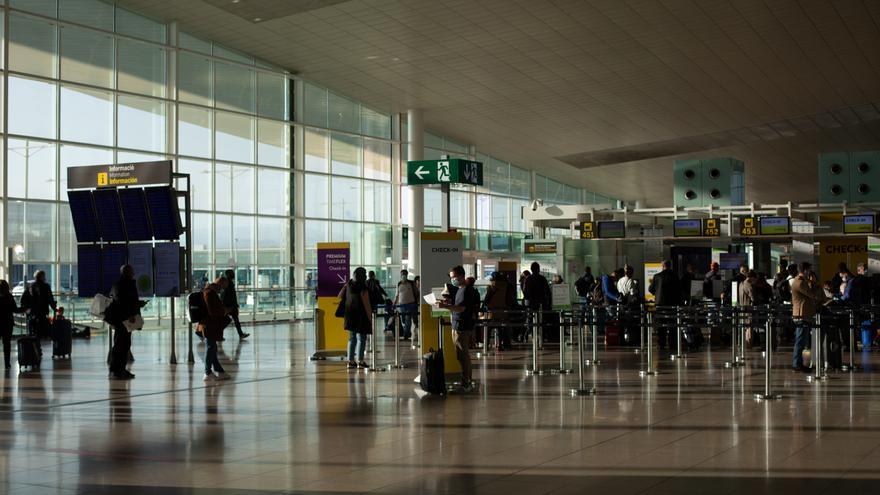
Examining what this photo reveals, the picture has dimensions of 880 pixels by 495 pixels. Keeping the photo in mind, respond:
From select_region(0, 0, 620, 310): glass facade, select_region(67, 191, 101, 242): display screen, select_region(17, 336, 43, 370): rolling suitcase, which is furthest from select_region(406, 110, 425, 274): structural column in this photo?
select_region(17, 336, 43, 370): rolling suitcase

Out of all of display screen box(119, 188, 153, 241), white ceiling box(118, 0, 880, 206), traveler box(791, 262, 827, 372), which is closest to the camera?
traveler box(791, 262, 827, 372)

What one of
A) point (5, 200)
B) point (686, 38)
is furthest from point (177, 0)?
point (686, 38)

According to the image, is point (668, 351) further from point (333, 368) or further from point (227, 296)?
point (227, 296)

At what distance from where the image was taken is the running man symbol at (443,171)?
43.0 ft

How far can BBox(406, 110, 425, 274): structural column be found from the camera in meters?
36.9

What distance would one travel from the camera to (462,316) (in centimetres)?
1261

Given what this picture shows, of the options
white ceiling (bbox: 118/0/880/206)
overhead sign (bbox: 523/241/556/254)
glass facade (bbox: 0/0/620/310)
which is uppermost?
white ceiling (bbox: 118/0/880/206)

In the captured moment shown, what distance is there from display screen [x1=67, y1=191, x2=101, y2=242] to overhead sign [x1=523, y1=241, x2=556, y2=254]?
13065 millimetres

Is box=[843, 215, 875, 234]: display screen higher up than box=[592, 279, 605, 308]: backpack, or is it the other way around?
box=[843, 215, 875, 234]: display screen

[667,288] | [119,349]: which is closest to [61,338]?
[119,349]

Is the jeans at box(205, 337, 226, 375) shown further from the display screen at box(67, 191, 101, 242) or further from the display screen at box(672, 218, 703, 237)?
the display screen at box(672, 218, 703, 237)

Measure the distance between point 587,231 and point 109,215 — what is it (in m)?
13.9

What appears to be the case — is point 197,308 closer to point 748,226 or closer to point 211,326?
point 211,326

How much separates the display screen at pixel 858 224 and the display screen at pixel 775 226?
4.30 ft
